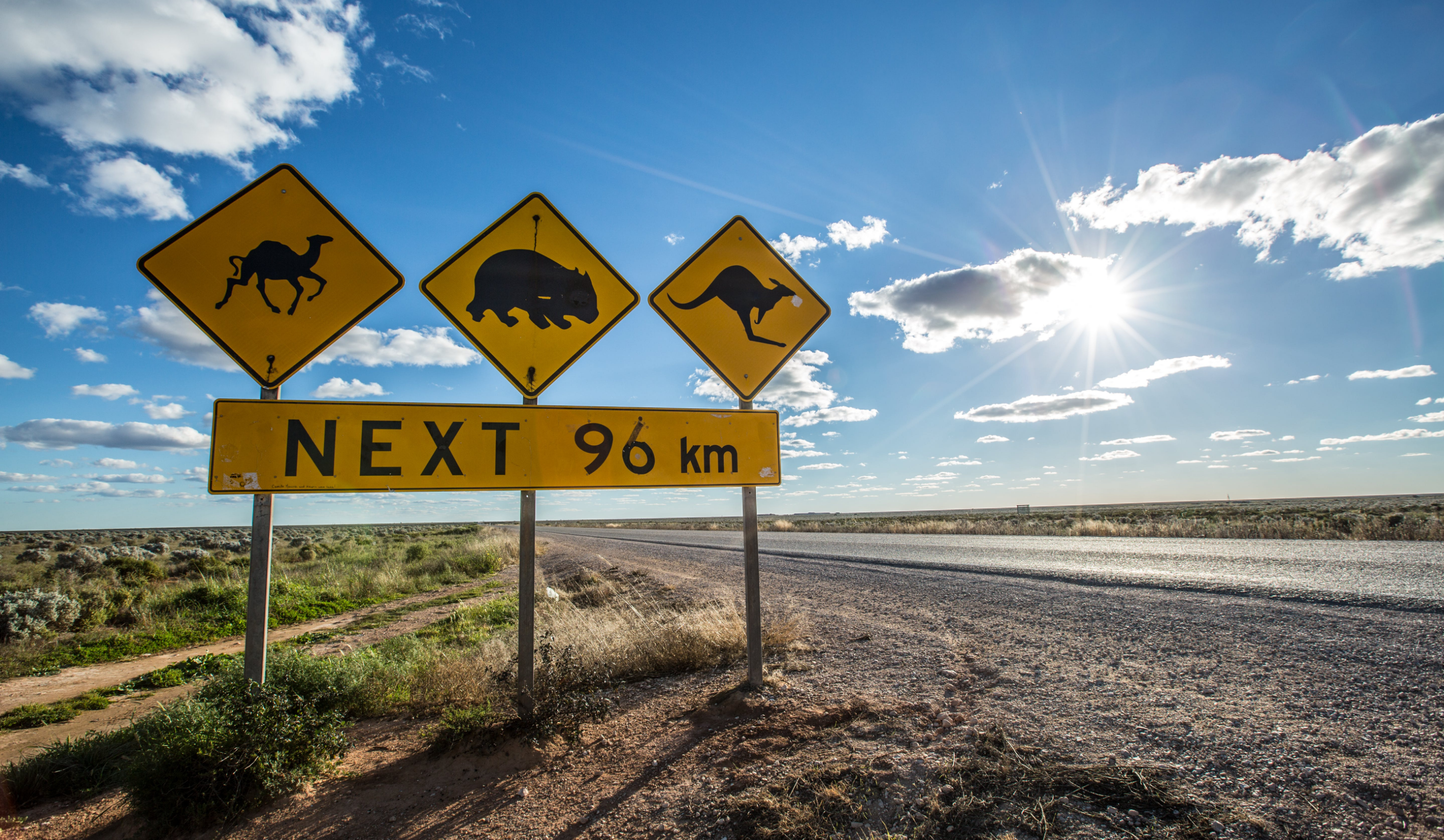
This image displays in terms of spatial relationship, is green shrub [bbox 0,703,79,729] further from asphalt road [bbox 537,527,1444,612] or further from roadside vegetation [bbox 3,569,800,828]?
asphalt road [bbox 537,527,1444,612]

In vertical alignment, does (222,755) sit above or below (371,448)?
below

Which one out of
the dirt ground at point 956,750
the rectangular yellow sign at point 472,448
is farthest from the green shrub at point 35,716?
the rectangular yellow sign at point 472,448

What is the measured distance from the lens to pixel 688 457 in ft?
13.1

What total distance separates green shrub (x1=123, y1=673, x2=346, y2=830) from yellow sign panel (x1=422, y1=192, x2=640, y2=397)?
2214 millimetres

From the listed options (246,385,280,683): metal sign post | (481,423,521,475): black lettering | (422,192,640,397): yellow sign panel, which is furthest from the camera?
(422,192,640,397): yellow sign panel

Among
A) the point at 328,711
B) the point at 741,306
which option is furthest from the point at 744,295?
the point at 328,711

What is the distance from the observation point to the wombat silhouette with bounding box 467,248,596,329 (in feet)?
12.6

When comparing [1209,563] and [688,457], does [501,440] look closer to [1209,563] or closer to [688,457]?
[688,457]

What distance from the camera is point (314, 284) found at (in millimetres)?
3578

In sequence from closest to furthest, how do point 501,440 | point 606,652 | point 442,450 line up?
point 442,450 → point 501,440 → point 606,652

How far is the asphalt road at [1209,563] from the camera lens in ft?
22.5

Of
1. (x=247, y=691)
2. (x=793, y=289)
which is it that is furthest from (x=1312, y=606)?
(x=247, y=691)

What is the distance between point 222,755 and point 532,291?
2987 mm

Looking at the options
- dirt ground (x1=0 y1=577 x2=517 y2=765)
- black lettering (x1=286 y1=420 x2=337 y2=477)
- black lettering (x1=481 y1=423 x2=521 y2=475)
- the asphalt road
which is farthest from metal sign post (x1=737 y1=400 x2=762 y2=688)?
the asphalt road
